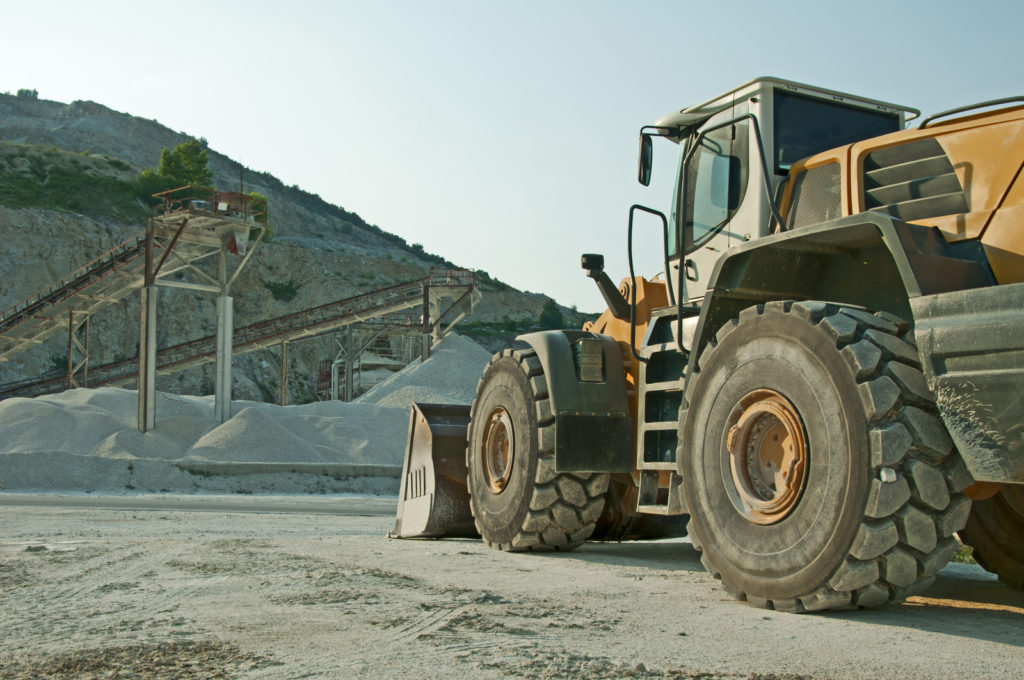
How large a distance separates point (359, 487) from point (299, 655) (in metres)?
16.7

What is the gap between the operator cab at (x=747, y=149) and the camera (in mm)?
5832

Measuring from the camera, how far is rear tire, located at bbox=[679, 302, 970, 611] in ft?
12.5

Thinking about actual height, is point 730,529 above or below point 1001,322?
below

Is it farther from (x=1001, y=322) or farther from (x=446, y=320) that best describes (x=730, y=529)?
(x=446, y=320)

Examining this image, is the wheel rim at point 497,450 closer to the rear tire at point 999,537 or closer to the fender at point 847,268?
the fender at point 847,268

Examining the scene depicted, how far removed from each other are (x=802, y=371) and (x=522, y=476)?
120 inches

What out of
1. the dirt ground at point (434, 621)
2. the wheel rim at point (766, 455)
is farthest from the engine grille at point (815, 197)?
the dirt ground at point (434, 621)

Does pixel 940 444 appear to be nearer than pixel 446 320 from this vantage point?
Yes

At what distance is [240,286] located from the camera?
61.6 m

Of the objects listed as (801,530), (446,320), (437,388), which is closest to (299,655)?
(801,530)

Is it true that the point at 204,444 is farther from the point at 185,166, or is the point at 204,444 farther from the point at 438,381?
the point at 185,166

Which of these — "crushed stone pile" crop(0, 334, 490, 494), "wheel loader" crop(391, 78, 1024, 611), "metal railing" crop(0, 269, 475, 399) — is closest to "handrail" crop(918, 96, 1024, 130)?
"wheel loader" crop(391, 78, 1024, 611)

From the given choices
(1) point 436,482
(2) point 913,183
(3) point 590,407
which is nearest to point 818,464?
(2) point 913,183

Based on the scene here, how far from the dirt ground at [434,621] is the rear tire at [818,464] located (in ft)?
0.73
